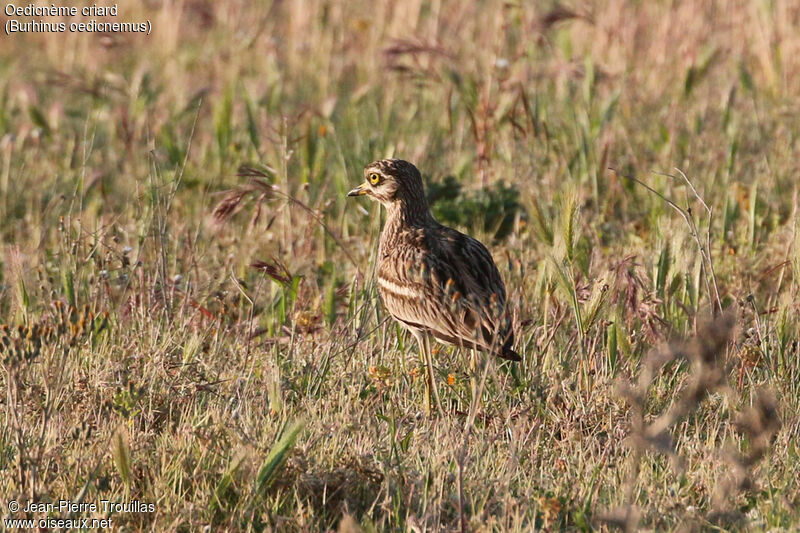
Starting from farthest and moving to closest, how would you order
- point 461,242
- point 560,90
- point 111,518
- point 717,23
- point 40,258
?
point 717,23 < point 560,90 < point 40,258 < point 461,242 < point 111,518

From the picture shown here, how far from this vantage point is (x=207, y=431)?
155 inches

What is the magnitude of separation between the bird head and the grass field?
0.27 meters

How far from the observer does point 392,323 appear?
16.6 feet

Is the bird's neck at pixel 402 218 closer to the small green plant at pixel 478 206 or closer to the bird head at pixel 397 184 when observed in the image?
the bird head at pixel 397 184

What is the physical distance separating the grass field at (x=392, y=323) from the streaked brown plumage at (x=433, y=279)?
0.71ft

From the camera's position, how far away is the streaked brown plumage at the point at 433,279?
4148mm

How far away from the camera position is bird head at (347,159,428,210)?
508 centimetres

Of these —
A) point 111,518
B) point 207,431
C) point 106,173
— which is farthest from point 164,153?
point 111,518

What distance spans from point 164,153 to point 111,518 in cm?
486

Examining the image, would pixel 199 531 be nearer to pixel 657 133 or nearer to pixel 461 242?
pixel 461 242

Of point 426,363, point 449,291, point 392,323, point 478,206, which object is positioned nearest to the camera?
point 449,291

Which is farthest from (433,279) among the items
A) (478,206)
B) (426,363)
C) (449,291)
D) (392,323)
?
(478,206)

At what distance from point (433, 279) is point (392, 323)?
2.38 feet

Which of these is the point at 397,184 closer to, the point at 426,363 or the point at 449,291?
the point at 449,291
